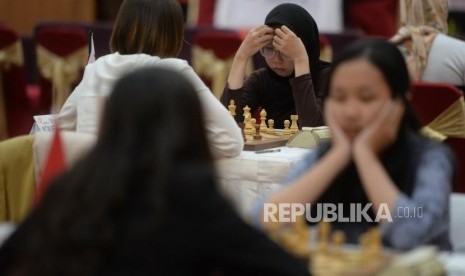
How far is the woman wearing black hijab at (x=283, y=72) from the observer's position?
4.83 m

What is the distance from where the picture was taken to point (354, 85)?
305 cm

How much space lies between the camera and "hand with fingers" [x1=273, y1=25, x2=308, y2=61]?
4.84 metres

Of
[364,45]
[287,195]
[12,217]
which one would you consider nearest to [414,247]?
[287,195]

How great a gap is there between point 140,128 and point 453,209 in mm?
1396

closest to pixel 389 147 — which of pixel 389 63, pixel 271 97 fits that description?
pixel 389 63

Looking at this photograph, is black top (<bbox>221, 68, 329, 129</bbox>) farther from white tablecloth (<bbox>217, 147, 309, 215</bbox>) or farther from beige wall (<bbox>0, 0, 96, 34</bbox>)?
beige wall (<bbox>0, 0, 96, 34</bbox>)

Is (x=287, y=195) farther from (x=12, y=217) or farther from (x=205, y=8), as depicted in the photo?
(x=205, y=8)

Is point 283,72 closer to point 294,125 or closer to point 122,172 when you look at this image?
point 294,125

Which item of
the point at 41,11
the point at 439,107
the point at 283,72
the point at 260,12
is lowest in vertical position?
the point at 41,11

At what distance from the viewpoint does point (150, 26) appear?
4383mm

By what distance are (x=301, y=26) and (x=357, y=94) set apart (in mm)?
2043

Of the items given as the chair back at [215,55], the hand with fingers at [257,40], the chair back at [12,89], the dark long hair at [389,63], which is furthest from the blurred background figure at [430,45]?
the dark long hair at [389,63]

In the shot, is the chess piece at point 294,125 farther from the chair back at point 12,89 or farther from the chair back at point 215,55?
the chair back at point 12,89

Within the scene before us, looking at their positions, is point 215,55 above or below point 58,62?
above
